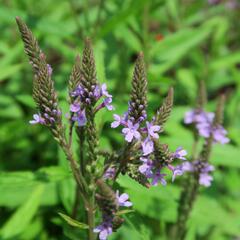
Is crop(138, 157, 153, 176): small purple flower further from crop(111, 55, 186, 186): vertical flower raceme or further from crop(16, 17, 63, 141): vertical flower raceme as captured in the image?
crop(16, 17, 63, 141): vertical flower raceme

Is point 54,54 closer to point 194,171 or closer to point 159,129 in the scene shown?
point 194,171

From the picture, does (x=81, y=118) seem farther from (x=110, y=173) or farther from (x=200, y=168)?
(x=200, y=168)

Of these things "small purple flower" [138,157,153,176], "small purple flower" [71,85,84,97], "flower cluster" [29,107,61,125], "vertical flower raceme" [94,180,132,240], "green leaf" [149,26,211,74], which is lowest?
"vertical flower raceme" [94,180,132,240]

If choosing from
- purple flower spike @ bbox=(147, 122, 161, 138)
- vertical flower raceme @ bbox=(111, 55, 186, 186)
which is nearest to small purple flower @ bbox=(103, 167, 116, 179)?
vertical flower raceme @ bbox=(111, 55, 186, 186)

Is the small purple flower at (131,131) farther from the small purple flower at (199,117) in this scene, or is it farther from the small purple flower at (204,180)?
the small purple flower at (199,117)

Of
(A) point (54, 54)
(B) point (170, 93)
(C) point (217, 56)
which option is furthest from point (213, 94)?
(B) point (170, 93)

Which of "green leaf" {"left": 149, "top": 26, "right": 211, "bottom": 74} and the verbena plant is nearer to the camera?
the verbena plant

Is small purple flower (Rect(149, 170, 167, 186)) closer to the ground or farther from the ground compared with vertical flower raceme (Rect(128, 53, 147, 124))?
closer to the ground
